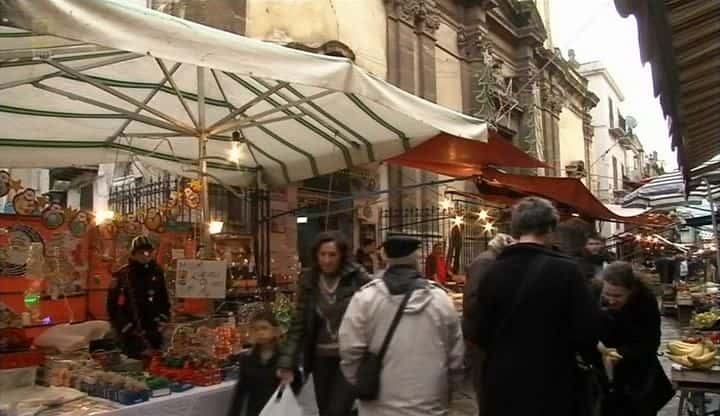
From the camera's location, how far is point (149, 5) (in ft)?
30.1

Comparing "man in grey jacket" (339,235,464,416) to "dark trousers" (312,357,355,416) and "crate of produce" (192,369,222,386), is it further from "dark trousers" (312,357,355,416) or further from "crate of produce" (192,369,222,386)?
"crate of produce" (192,369,222,386)

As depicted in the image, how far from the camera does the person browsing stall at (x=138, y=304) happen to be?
558cm

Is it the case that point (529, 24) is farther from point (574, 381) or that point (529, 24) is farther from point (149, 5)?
point (574, 381)

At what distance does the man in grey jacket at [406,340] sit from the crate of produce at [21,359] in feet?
7.67

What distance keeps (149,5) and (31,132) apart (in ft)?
11.6

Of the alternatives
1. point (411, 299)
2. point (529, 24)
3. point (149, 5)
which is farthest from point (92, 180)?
point (529, 24)

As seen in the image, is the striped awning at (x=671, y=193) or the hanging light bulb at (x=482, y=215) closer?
the striped awning at (x=671, y=193)

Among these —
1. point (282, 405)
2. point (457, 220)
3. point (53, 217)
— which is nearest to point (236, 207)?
point (53, 217)

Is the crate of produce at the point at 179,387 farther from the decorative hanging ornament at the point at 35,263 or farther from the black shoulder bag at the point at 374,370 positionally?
the decorative hanging ornament at the point at 35,263

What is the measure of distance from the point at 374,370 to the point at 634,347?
165cm

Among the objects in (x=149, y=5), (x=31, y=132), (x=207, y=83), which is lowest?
(x=31, y=132)

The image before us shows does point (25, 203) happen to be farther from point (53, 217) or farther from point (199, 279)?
point (199, 279)

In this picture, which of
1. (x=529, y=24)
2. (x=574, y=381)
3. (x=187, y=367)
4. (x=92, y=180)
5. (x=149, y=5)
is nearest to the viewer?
(x=574, y=381)

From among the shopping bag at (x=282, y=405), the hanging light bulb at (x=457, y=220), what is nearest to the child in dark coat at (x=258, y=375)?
the shopping bag at (x=282, y=405)
